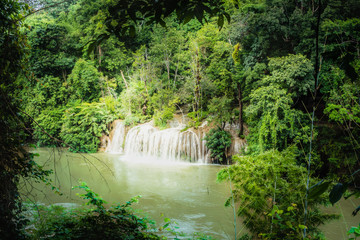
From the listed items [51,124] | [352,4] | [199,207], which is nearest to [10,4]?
[199,207]

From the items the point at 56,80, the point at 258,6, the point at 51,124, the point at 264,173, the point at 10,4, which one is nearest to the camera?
the point at 10,4

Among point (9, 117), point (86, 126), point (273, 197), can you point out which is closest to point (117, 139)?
point (86, 126)

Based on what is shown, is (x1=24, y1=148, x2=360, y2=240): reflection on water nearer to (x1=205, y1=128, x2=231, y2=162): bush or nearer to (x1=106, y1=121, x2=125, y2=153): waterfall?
(x1=205, y1=128, x2=231, y2=162): bush

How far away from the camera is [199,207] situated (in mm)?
5855

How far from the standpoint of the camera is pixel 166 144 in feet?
38.8

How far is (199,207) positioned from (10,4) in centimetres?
560

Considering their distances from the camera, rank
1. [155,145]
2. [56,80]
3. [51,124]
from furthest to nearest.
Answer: [56,80] < [51,124] < [155,145]

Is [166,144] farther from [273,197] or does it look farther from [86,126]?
[273,197]

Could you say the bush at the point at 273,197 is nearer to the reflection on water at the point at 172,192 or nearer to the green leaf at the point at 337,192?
the reflection on water at the point at 172,192

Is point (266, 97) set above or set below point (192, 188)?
above

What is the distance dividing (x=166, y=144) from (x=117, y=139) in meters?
4.08

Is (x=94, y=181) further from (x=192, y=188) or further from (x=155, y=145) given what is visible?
(x=155, y=145)

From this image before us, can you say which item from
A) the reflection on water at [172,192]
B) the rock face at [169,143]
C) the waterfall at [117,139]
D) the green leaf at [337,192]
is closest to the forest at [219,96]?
the green leaf at [337,192]

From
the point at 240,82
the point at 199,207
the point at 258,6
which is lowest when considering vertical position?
the point at 199,207
